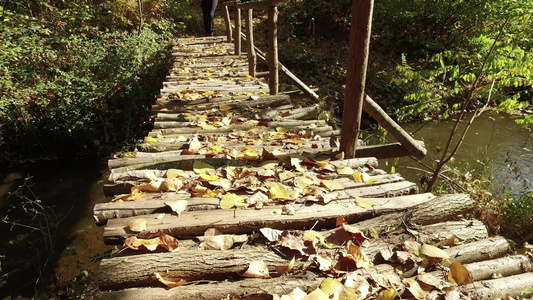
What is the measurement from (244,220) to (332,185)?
0.74 m

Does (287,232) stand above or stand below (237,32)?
below

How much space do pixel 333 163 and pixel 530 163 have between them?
18.9 feet

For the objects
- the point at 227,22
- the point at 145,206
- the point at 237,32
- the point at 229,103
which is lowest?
the point at 145,206

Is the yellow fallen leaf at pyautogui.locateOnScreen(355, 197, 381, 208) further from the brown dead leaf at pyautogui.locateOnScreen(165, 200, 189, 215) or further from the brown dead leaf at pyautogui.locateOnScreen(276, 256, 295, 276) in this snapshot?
the brown dead leaf at pyautogui.locateOnScreen(165, 200, 189, 215)

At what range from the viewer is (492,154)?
6.75 m

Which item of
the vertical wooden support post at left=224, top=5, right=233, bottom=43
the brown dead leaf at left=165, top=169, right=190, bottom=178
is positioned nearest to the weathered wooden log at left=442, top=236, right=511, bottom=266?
the brown dead leaf at left=165, top=169, right=190, bottom=178

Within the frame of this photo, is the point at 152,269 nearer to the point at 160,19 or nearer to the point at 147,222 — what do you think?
the point at 147,222

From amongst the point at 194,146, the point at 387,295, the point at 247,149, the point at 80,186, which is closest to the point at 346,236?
the point at 387,295

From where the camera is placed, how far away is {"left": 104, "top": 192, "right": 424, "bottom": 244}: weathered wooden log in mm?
1863

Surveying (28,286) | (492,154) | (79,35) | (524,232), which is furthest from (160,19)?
(524,232)

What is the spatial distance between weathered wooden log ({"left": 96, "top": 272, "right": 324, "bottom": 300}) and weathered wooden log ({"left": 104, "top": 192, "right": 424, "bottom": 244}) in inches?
14.1

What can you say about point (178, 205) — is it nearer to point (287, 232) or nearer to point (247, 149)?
point (287, 232)

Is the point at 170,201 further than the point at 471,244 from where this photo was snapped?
Yes

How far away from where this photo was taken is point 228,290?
154cm
